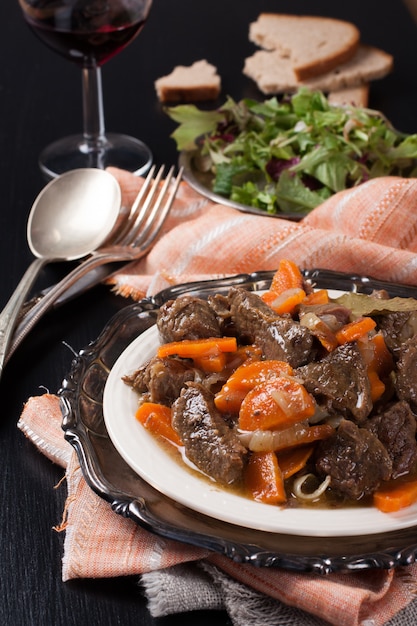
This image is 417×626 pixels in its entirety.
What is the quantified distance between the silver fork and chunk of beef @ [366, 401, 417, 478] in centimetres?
143

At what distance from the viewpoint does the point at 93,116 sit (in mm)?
4539

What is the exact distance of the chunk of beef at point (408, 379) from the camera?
243 cm

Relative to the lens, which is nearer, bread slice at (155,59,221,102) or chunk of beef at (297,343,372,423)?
chunk of beef at (297,343,372,423)

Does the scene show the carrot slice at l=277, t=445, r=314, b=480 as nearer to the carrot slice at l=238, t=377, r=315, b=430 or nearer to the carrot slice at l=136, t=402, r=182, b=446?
the carrot slice at l=238, t=377, r=315, b=430

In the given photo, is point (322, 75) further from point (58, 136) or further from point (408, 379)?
point (408, 379)

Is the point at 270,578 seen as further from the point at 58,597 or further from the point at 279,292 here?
the point at 279,292

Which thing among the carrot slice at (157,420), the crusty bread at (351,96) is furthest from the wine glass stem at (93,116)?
the carrot slice at (157,420)

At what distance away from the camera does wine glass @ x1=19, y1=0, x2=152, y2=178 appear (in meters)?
3.93

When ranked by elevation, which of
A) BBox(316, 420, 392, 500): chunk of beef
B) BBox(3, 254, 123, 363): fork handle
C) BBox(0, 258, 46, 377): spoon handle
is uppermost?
BBox(316, 420, 392, 500): chunk of beef

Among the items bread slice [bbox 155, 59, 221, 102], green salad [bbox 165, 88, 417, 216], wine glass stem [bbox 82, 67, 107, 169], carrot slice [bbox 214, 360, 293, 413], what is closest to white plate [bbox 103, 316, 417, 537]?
carrot slice [bbox 214, 360, 293, 413]

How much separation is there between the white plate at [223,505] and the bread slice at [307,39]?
3.28m

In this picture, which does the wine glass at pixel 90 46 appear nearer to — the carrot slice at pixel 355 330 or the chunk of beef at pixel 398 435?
the carrot slice at pixel 355 330

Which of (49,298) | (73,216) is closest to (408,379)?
(49,298)

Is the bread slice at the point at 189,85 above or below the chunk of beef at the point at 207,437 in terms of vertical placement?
below
